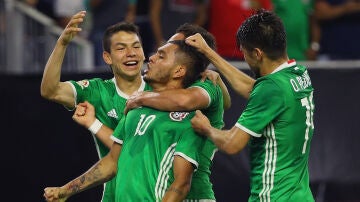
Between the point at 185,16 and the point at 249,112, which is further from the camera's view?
the point at 185,16

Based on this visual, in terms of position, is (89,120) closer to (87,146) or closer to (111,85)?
(111,85)

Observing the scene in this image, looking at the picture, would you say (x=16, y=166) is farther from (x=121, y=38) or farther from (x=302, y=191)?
(x=302, y=191)

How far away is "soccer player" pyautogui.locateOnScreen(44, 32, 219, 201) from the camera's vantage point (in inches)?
230

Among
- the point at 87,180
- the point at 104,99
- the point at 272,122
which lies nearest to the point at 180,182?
the point at 272,122

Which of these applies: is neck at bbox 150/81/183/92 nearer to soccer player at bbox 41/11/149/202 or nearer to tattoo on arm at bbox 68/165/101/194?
tattoo on arm at bbox 68/165/101/194

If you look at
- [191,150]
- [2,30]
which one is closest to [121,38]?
[191,150]

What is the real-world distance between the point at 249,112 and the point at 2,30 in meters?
5.19

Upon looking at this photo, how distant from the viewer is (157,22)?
435 inches

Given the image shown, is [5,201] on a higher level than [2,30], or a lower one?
lower

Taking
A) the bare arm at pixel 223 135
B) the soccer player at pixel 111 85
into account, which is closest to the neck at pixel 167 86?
the bare arm at pixel 223 135

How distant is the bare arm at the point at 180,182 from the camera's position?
5770mm

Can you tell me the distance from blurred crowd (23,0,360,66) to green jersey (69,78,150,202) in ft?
11.0

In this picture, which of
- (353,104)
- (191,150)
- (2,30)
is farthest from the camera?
(2,30)

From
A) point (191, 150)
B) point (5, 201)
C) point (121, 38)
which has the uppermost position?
point (121, 38)
